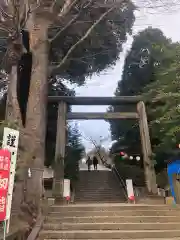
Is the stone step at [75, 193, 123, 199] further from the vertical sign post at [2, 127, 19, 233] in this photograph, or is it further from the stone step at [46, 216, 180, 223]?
the vertical sign post at [2, 127, 19, 233]

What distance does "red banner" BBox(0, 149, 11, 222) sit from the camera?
13.0ft

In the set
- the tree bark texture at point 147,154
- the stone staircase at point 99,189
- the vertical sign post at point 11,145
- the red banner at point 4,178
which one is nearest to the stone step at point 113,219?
the vertical sign post at point 11,145

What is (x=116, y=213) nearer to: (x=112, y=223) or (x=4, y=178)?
(x=112, y=223)

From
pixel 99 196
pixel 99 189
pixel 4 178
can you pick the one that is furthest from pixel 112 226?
pixel 99 189

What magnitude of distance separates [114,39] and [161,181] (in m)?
8.40

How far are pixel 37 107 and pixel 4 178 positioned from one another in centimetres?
340

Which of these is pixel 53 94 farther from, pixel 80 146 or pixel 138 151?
pixel 138 151

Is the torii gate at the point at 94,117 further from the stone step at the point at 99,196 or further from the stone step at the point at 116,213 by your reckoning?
the stone step at the point at 116,213

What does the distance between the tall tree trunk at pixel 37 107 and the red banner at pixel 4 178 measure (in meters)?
2.00

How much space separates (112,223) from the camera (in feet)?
20.2

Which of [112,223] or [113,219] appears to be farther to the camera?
[113,219]

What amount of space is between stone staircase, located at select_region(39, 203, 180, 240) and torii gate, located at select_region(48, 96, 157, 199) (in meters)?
5.28

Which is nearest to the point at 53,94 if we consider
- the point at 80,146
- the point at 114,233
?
the point at 80,146

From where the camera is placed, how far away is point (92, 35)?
10.4 metres
